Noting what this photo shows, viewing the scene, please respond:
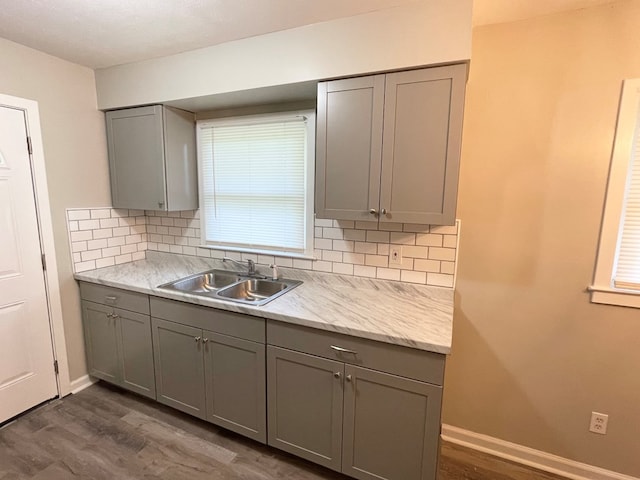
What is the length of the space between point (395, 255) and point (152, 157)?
6.42 ft

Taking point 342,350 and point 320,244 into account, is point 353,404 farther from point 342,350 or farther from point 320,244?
point 320,244

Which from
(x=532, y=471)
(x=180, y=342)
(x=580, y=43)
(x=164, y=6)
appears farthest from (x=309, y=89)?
(x=532, y=471)

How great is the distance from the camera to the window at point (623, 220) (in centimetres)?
151

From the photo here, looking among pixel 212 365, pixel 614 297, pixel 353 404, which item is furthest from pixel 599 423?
pixel 212 365

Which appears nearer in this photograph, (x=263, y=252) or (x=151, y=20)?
(x=151, y=20)

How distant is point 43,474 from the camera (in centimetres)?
173

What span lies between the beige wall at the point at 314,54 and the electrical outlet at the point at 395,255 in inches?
41.0

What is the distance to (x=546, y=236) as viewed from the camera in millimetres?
1723

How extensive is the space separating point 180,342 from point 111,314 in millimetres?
696

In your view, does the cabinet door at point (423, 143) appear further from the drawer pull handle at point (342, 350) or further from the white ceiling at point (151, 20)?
the drawer pull handle at point (342, 350)

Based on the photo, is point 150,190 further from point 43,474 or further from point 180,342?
point 43,474

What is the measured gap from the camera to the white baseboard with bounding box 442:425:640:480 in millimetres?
1761

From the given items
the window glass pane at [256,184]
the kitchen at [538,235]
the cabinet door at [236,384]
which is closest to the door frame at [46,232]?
the kitchen at [538,235]

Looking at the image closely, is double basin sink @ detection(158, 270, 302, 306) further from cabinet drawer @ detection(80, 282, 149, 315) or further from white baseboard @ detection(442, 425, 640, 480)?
white baseboard @ detection(442, 425, 640, 480)
